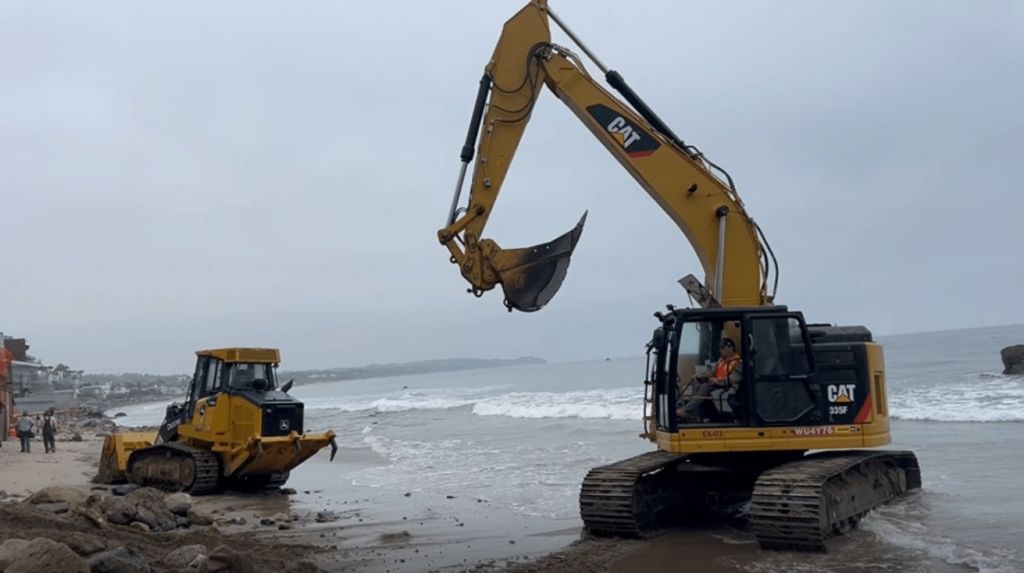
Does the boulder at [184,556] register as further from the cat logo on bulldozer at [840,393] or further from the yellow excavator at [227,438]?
the yellow excavator at [227,438]

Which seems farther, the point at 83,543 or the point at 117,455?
the point at 117,455

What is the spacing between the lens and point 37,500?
11742mm

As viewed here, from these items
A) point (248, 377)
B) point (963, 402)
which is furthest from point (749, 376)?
point (963, 402)

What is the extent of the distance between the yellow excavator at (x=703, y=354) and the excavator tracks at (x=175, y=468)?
783 cm

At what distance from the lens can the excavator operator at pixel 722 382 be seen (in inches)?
385

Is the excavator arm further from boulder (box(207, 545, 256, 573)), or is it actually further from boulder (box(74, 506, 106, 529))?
boulder (box(74, 506, 106, 529))

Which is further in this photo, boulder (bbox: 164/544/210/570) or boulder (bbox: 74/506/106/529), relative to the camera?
boulder (bbox: 74/506/106/529)

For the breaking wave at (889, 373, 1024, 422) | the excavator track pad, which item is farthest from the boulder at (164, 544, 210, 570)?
the breaking wave at (889, 373, 1024, 422)

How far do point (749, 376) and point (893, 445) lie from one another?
12003 mm

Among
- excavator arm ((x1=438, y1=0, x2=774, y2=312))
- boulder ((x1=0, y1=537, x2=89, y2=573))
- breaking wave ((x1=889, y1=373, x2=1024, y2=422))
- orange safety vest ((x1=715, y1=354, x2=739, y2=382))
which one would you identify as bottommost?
boulder ((x1=0, y1=537, x2=89, y2=573))

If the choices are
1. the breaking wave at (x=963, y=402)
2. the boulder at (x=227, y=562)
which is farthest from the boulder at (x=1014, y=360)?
the boulder at (x=227, y=562)

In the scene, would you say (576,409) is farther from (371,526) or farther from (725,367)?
(725,367)

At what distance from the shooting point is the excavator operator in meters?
9.79

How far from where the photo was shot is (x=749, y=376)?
31.8ft
